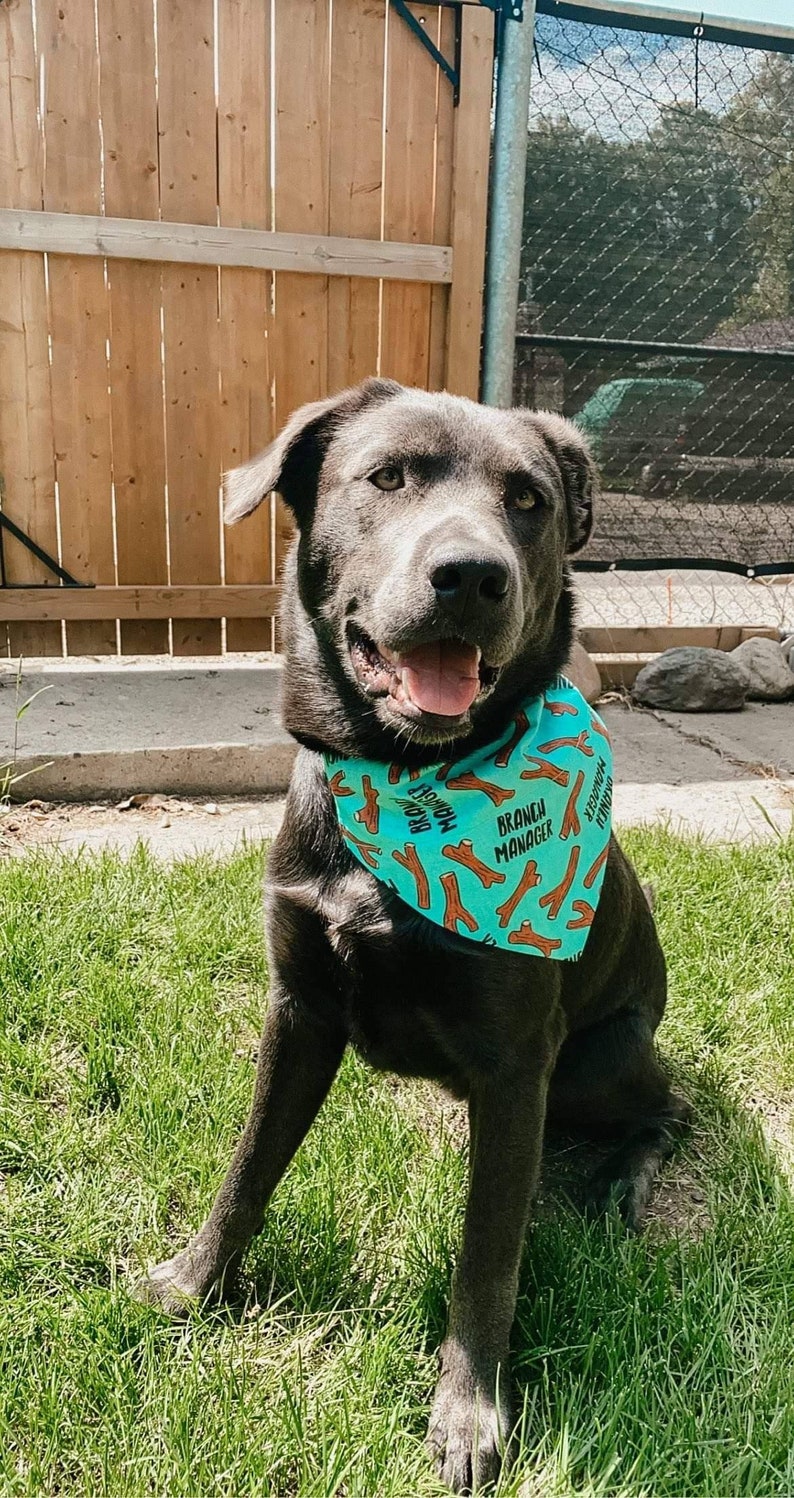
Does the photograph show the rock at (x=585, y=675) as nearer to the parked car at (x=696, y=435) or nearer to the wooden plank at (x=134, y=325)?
the parked car at (x=696, y=435)

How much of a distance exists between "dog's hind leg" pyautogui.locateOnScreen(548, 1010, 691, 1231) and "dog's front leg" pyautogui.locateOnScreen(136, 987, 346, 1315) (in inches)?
23.0

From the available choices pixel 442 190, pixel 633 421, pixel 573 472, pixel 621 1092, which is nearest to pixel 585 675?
pixel 633 421

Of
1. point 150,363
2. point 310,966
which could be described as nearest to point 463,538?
point 310,966

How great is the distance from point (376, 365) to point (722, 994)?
12.8 ft

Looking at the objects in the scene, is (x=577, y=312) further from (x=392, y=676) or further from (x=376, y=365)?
(x=392, y=676)

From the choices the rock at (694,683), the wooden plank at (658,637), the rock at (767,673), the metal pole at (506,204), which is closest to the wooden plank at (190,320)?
the metal pole at (506,204)

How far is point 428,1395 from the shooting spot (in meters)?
1.83

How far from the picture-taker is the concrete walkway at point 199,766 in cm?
416

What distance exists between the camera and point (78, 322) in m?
5.27

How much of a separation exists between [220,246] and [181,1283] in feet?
15.6

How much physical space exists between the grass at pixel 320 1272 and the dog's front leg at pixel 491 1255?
0.07m

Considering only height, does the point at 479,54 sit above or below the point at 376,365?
above

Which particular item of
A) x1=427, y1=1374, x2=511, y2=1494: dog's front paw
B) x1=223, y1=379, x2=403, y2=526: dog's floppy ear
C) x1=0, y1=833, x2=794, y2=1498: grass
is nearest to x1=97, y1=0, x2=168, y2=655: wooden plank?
x1=0, y1=833, x2=794, y2=1498: grass

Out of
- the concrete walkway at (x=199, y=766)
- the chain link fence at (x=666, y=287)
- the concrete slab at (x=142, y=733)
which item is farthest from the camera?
the chain link fence at (x=666, y=287)
